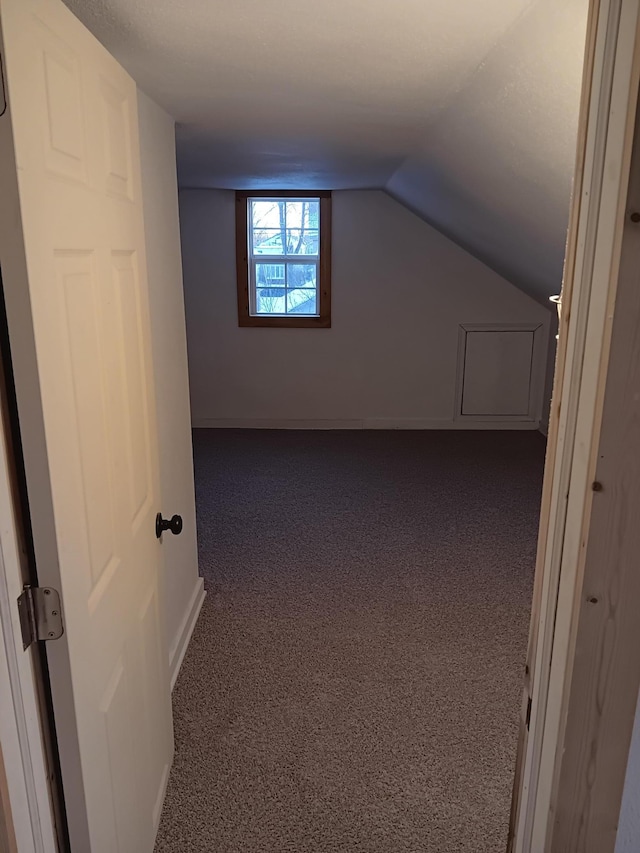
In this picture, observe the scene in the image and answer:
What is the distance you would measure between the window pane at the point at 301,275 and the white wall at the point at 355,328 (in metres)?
0.19

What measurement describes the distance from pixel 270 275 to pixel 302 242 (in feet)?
1.22

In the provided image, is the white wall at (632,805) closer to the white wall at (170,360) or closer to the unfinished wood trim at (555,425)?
the unfinished wood trim at (555,425)

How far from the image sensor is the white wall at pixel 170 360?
2.08 m

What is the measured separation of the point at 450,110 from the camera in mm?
2102

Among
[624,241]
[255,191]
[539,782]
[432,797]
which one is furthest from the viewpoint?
[255,191]

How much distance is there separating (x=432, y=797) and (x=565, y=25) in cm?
196

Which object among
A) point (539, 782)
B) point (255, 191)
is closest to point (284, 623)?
point (539, 782)

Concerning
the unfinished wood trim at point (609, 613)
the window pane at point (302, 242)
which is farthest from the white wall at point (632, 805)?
the window pane at point (302, 242)

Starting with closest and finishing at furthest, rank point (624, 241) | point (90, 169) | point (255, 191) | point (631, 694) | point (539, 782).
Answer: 1. point (624, 241)
2. point (631, 694)
3. point (539, 782)
4. point (90, 169)
5. point (255, 191)

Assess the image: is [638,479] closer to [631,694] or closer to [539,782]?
[631,694]

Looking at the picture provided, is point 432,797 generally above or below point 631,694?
below

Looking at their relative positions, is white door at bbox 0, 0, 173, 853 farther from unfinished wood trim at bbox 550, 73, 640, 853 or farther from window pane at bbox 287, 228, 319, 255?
window pane at bbox 287, 228, 319, 255

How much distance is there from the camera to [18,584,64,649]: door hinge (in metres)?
0.99

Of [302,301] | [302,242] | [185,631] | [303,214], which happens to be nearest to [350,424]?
[302,301]
